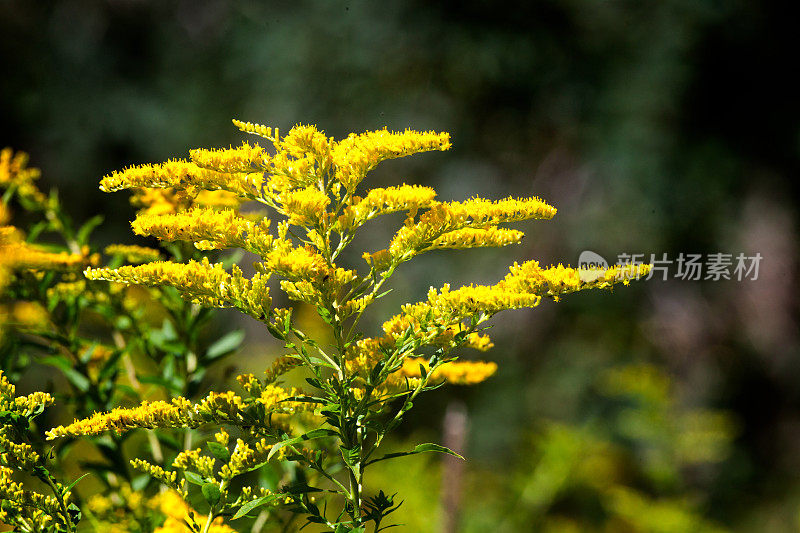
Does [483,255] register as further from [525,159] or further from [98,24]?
[98,24]

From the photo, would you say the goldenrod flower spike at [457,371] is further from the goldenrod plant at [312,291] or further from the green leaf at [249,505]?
the green leaf at [249,505]

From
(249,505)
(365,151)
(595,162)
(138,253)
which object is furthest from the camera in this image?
(595,162)

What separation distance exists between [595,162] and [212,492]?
4.65 meters

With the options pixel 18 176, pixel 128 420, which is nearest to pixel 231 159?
pixel 128 420

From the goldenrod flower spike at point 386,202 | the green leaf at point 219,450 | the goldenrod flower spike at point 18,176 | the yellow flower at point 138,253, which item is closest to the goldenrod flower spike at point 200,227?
the goldenrod flower spike at point 386,202

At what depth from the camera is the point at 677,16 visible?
16.5 ft

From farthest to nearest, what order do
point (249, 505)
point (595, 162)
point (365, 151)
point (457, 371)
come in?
point (595, 162), point (457, 371), point (365, 151), point (249, 505)

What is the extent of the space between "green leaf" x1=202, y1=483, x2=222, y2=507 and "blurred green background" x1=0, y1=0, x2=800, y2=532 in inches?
151

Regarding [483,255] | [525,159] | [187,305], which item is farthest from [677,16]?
[187,305]

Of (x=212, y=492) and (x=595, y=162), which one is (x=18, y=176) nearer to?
(x=212, y=492)

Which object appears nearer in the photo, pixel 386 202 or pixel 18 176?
pixel 386 202

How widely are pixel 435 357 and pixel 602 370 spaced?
4.74m

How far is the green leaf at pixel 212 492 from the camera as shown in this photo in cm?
92

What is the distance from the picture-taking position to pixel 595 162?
17.2 feet
